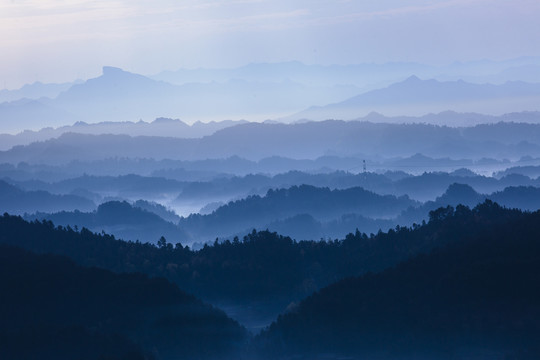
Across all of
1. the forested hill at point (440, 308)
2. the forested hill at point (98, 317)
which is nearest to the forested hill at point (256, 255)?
the forested hill at point (440, 308)

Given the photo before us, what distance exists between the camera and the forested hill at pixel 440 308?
58.1 metres

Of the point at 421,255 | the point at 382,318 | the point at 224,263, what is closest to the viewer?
the point at 382,318

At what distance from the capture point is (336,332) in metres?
65.2

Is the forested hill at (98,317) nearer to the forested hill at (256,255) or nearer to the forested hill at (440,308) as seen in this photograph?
the forested hill at (440,308)

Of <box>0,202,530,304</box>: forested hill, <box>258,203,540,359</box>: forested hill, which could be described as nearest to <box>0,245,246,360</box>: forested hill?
<box>258,203,540,359</box>: forested hill

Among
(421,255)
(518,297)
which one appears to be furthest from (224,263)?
(518,297)

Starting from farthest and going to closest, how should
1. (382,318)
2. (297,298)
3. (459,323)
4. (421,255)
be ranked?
(297,298) → (421,255) → (382,318) → (459,323)

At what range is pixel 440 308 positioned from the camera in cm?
6306

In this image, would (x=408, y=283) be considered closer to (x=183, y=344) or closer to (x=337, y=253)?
(x=183, y=344)

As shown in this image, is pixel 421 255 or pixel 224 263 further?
pixel 224 263

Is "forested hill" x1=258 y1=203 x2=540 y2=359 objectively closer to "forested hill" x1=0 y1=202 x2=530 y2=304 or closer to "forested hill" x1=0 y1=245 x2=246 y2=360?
Answer: "forested hill" x1=0 y1=245 x2=246 y2=360

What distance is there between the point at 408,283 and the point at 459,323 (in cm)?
865

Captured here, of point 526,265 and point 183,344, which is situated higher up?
point 526,265

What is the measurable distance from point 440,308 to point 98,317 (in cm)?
2372
